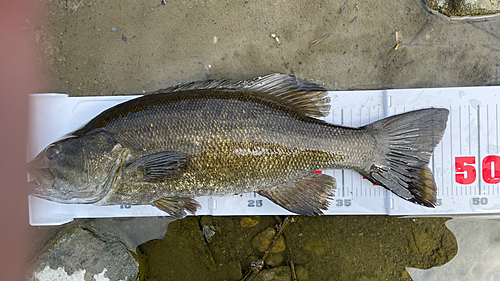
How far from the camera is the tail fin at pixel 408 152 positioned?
7.22 ft

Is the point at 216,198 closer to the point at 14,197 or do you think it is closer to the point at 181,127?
the point at 181,127

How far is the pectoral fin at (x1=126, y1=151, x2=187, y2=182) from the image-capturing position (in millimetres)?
2023

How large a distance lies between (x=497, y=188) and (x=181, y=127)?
289 cm

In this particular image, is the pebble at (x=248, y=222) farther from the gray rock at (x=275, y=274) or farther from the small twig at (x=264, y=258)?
the gray rock at (x=275, y=274)

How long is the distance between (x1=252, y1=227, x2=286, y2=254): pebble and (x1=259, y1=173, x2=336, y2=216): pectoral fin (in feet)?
2.22

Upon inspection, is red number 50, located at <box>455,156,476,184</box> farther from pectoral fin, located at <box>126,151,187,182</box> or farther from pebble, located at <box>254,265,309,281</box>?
pectoral fin, located at <box>126,151,187,182</box>

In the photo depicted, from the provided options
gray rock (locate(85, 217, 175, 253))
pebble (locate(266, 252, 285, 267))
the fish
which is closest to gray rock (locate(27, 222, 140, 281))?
gray rock (locate(85, 217, 175, 253))

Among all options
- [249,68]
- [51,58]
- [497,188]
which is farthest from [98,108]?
[497,188]

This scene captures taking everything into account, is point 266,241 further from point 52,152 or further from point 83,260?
point 52,152

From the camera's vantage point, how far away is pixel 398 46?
2.79 metres

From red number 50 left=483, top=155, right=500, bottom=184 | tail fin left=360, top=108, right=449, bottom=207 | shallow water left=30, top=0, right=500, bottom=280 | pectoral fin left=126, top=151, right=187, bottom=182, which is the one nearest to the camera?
pectoral fin left=126, top=151, right=187, bottom=182

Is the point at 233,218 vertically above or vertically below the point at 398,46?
below

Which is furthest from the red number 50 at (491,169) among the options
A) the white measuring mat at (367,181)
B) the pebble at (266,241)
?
the pebble at (266,241)

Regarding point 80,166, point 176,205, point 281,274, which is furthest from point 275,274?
point 80,166
